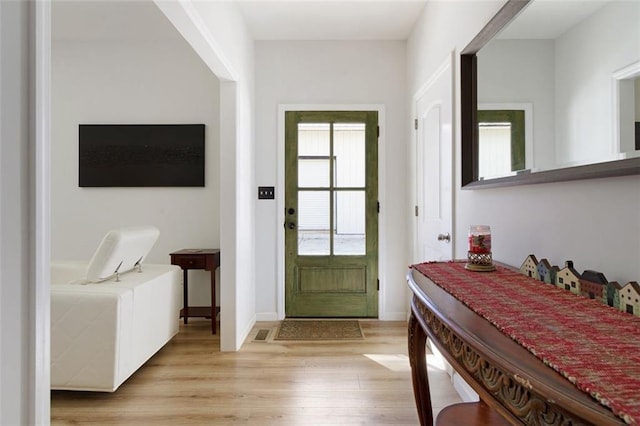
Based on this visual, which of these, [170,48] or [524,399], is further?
[170,48]

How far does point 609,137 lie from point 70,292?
8.32ft

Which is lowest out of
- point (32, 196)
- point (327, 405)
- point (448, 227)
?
Result: point (327, 405)

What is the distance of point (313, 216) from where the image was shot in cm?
342

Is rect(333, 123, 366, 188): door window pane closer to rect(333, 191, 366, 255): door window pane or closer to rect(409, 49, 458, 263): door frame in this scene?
rect(333, 191, 366, 255): door window pane

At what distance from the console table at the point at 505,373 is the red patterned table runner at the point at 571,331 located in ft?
0.05

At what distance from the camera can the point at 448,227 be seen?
2287mm

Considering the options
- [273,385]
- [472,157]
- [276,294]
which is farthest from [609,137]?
[276,294]

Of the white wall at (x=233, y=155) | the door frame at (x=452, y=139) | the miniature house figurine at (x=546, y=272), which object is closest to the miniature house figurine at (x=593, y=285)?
the miniature house figurine at (x=546, y=272)

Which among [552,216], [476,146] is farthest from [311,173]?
[552,216]

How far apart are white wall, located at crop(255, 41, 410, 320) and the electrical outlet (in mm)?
39

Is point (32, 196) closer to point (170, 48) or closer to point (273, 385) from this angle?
point (273, 385)

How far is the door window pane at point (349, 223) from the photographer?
343 centimetres

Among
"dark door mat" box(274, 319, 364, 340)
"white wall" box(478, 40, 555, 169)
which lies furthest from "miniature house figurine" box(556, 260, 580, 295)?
"dark door mat" box(274, 319, 364, 340)

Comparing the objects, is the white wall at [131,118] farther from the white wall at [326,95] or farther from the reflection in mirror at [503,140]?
the reflection in mirror at [503,140]
